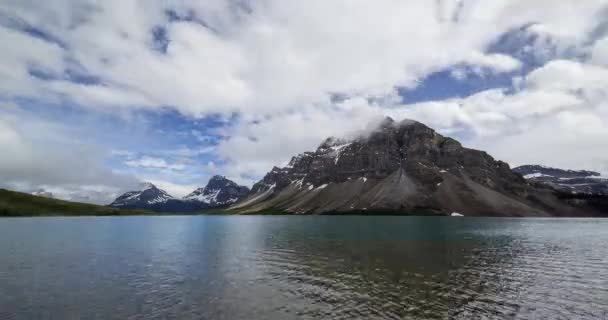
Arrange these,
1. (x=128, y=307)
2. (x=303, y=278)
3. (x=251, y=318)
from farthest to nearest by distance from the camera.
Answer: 1. (x=303, y=278)
2. (x=128, y=307)
3. (x=251, y=318)

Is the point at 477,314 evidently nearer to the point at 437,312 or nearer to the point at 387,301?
the point at 437,312

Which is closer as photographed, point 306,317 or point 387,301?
point 306,317

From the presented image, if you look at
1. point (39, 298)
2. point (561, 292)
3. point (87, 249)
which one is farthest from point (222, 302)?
point (87, 249)

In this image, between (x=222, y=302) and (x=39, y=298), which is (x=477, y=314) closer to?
(x=222, y=302)

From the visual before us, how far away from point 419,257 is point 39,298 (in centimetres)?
5577

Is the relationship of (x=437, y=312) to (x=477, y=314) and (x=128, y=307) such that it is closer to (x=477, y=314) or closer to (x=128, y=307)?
(x=477, y=314)

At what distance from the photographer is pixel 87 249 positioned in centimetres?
8012

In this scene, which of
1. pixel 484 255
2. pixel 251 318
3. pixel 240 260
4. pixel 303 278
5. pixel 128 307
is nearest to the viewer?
pixel 251 318

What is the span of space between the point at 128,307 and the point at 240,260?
30.3 metres

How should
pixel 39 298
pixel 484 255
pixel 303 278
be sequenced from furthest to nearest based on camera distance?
pixel 484 255
pixel 303 278
pixel 39 298

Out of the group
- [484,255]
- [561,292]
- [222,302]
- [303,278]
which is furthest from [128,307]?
[484,255]

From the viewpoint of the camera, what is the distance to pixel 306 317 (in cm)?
3127

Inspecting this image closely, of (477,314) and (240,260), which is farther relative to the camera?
(240,260)

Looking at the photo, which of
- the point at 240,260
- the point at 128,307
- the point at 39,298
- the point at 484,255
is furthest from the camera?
the point at 484,255
